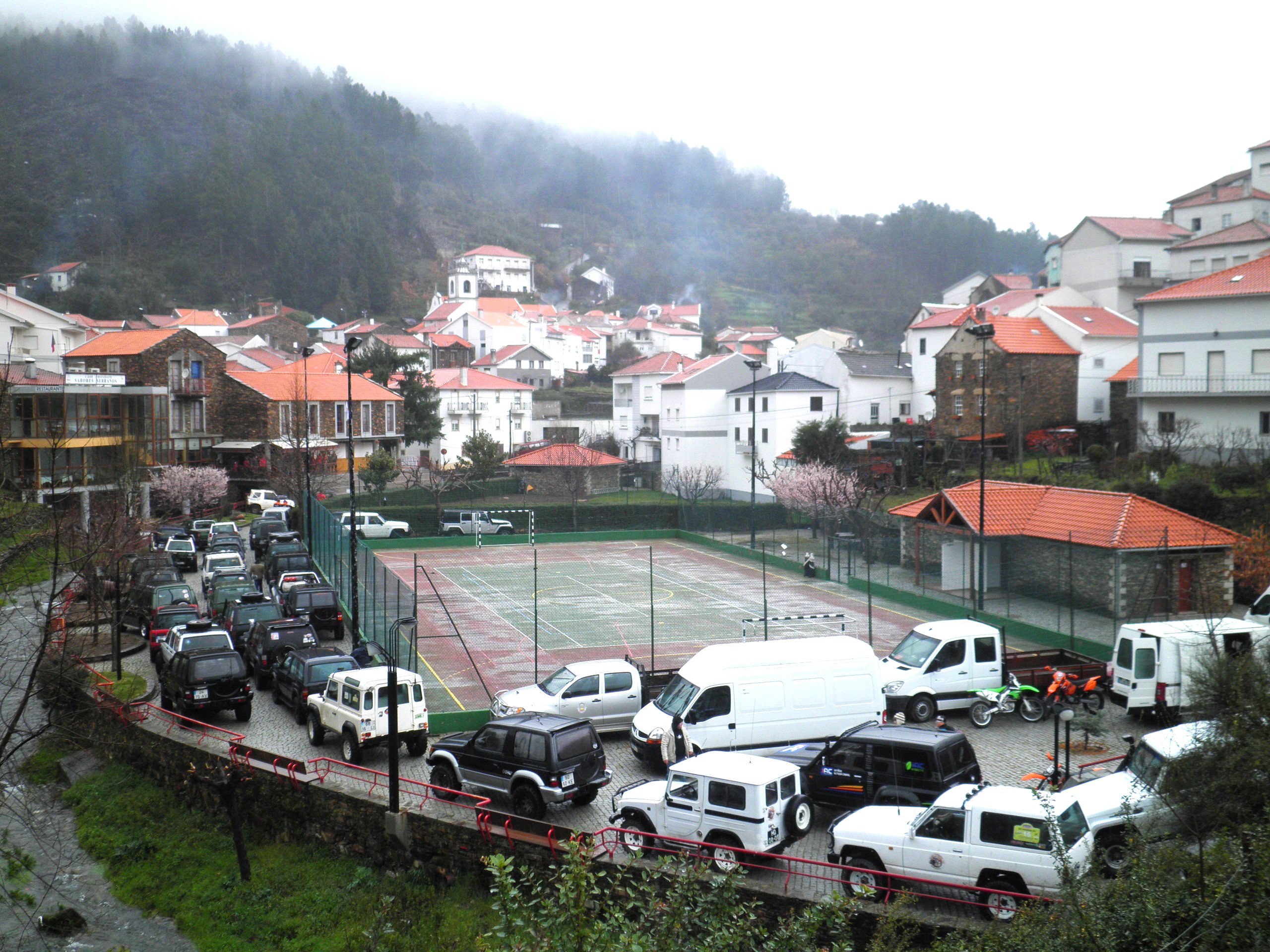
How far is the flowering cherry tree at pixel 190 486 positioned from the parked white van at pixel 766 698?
1332 inches

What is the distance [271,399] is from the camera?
2162 inches

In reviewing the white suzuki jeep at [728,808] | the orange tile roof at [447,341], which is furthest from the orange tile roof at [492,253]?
the white suzuki jeep at [728,808]

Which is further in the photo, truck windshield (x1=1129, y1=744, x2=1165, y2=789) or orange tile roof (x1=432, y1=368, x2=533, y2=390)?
orange tile roof (x1=432, y1=368, x2=533, y2=390)

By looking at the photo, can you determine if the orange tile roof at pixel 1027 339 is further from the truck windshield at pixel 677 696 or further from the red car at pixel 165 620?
the red car at pixel 165 620

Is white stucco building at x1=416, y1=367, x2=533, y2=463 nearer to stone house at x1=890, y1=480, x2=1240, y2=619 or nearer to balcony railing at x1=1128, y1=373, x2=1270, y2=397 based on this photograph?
balcony railing at x1=1128, y1=373, x2=1270, y2=397

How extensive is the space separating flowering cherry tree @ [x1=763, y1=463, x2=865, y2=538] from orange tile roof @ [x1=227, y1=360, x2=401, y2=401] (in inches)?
978

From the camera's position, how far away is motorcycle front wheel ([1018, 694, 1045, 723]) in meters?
18.0

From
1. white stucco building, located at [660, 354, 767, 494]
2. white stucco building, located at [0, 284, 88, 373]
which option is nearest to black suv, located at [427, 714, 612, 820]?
white stucco building, located at [0, 284, 88, 373]

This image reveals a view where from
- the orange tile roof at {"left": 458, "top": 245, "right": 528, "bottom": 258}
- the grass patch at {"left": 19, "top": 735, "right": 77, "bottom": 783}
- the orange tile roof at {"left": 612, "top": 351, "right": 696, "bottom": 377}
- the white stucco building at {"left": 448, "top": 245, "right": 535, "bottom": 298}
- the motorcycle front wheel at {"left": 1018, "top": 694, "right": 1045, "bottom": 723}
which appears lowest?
the grass patch at {"left": 19, "top": 735, "right": 77, "bottom": 783}

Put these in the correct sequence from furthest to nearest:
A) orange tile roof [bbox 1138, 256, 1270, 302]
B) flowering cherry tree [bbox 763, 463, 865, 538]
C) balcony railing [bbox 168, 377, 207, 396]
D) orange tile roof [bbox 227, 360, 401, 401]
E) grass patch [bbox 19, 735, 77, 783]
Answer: orange tile roof [bbox 227, 360, 401, 401]
balcony railing [bbox 168, 377, 207, 396]
flowering cherry tree [bbox 763, 463, 865, 538]
orange tile roof [bbox 1138, 256, 1270, 302]
grass patch [bbox 19, 735, 77, 783]

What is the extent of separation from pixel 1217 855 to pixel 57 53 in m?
229

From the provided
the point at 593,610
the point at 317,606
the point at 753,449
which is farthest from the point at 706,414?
the point at 317,606

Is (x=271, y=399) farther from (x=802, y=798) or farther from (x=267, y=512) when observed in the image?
(x=802, y=798)

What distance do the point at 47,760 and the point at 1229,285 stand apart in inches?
1681
